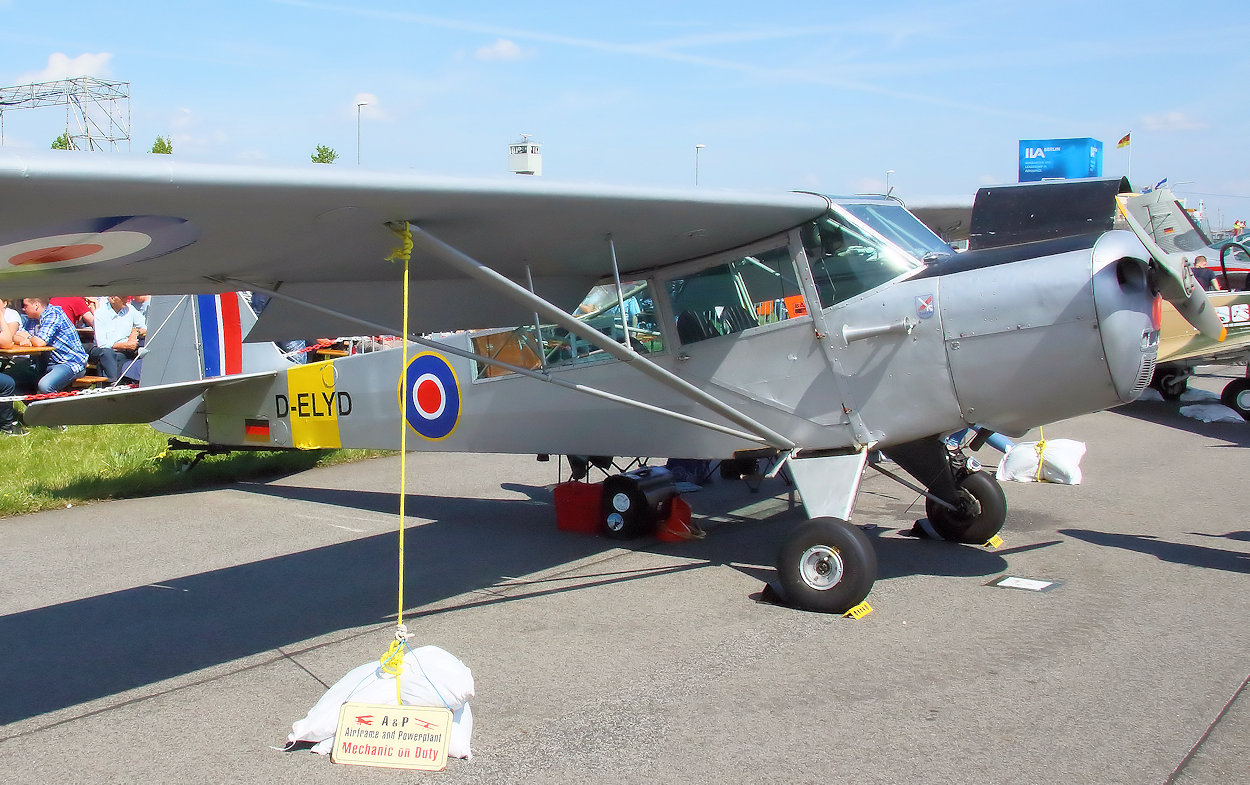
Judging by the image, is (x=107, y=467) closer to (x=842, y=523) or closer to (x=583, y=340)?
(x=583, y=340)

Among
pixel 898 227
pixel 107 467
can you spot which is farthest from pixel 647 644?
pixel 107 467

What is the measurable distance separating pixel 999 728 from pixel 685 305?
3395mm

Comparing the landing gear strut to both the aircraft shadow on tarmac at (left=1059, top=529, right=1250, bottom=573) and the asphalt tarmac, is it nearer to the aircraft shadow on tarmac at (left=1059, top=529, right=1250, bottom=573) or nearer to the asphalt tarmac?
the asphalt tarmac

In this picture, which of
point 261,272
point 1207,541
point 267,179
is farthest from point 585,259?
point 1207,541

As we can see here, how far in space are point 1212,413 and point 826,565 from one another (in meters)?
10.3

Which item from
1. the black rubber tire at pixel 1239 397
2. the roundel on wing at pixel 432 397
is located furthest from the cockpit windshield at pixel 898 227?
the black rubber tire at pixel 1239 397

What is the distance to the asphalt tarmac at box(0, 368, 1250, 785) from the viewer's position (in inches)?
140

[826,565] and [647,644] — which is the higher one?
[826,565]

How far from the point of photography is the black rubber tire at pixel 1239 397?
12.8 metres

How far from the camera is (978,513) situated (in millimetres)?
6633

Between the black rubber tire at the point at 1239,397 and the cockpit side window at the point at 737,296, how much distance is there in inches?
394

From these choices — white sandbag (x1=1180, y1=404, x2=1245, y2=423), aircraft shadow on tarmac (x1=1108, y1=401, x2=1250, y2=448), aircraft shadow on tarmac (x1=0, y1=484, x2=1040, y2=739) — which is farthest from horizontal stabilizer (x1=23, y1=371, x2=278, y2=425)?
white sandbag (x1=1180, y1=404, x2=1245, y2=423)

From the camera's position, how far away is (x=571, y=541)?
7207mm

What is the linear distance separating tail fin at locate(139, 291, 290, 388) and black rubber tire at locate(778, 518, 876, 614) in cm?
537
